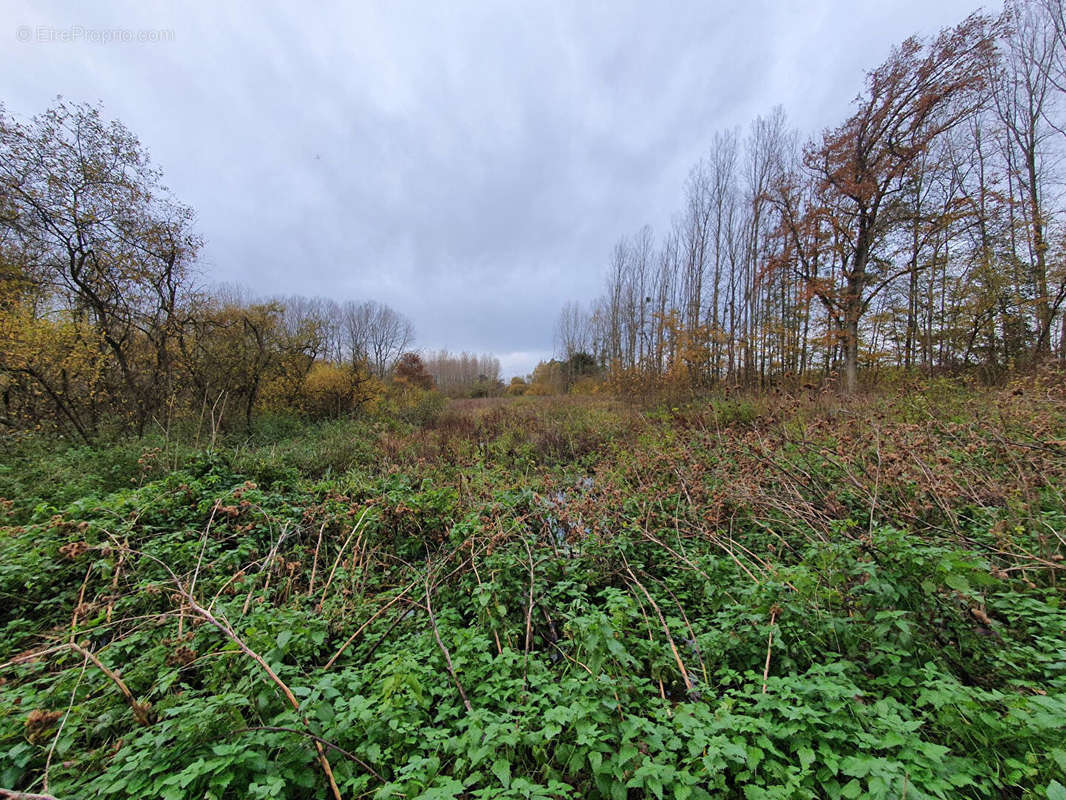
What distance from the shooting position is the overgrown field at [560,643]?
1215mm

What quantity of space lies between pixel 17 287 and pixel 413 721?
10264mm

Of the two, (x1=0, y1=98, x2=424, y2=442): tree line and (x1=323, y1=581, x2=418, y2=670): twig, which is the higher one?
(x1=0, y1=98, x2=424, y2=442): tree line

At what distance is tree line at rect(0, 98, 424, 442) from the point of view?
6.07 meters

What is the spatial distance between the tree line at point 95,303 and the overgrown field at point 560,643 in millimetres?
3505

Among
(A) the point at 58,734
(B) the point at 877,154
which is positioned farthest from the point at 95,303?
(B) the point at 877,154

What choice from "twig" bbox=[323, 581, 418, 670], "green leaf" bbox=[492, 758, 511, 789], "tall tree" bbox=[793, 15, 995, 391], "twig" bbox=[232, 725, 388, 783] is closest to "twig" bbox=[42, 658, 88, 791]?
"twig" bbox=[232, 725, 388, 783]

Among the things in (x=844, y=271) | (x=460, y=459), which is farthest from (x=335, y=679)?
(x=844, y=271)

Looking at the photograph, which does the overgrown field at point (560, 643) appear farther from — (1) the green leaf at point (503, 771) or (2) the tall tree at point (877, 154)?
(2) the tall tree at point (877, 154)

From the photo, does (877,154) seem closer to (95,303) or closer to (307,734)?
(307,734)

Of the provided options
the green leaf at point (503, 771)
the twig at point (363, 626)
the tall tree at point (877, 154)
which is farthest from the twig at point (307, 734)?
the tall tree at point (877, 154)

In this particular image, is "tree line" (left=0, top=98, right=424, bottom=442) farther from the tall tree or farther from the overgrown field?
the tall tree

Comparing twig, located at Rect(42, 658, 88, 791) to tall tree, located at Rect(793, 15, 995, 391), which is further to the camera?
tall tree, located at Rect(793, 15, 995, 391)

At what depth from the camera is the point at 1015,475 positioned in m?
3.00

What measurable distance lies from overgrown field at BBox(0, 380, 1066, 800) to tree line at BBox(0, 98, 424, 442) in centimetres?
351
